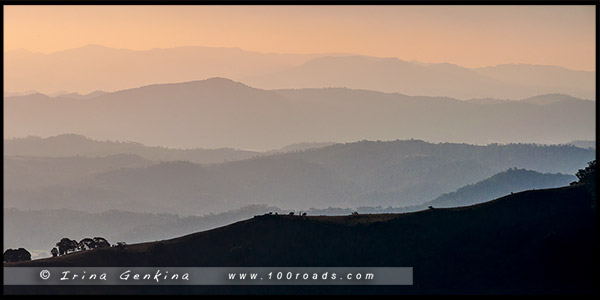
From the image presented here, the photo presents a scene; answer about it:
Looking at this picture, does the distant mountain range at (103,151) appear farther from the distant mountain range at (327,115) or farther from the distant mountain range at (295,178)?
the distant mountain range at (327,115)

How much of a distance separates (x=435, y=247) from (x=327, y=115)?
62.0 metres

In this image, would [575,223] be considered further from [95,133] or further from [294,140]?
[95,133]

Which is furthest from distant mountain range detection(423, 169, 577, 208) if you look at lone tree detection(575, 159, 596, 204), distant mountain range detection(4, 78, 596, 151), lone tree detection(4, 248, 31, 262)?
lone tree detection(4, 248, 31, 262)

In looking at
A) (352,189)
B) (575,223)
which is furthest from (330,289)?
(352,189)

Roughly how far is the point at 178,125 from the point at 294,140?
17.9m

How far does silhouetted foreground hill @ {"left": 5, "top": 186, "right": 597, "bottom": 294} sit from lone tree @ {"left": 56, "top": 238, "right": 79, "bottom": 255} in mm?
2124

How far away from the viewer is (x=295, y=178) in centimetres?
12838

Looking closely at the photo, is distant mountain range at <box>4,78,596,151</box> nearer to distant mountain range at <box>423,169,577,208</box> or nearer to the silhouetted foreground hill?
distant mountain range at <box>423,169,577,208</box>

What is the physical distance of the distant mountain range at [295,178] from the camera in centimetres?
12094

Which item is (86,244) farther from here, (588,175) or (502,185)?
(502,185)

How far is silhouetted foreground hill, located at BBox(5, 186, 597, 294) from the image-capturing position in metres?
36.4

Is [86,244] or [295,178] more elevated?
[295,178]

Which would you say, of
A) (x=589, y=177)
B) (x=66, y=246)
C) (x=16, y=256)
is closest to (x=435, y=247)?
(x=589, y=177)
